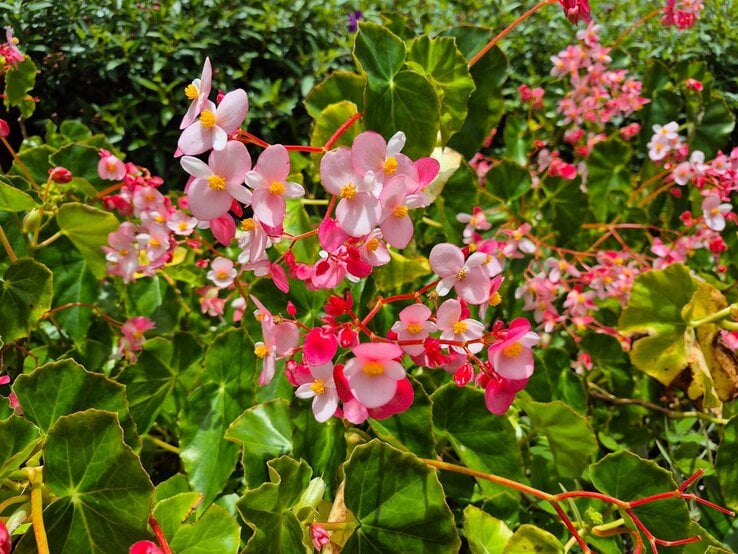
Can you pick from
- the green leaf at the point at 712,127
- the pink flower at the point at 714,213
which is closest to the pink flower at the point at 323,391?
the pink flower at the point at 714,213

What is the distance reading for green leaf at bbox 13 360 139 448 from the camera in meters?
0.60

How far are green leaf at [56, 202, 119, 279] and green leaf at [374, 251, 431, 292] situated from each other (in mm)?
407

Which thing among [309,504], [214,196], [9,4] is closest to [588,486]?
[309,504]

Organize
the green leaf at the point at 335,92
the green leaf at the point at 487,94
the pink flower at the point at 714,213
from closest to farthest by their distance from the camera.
Answer: 1. the green leaf at the point at 335,92
2. the green leaf at the point at 487,94
3. the pink flower at the point at 714,213

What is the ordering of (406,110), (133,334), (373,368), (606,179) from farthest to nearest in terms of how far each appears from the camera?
(606,179)
(133,334)
(406,110)
(373,368)

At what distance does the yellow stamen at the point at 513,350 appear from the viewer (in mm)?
474

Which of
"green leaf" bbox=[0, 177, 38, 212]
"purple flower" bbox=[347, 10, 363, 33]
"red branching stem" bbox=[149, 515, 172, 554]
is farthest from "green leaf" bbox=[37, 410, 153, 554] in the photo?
"purple flower" bbox=[347, 10, 363, 33]

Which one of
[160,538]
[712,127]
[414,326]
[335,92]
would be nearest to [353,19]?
[712,127]

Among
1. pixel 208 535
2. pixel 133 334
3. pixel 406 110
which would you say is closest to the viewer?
pixel 208 535

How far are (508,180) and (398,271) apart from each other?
49 centimetres

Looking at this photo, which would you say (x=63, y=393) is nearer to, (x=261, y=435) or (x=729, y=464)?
(x=261, y=435)

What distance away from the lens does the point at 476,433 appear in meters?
0.75

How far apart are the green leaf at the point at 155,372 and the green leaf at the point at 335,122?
354mm

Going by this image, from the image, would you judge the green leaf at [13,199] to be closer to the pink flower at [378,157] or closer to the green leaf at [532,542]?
the pink flower at [378,157]
